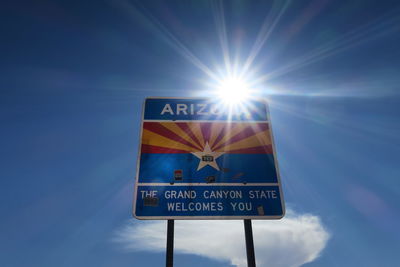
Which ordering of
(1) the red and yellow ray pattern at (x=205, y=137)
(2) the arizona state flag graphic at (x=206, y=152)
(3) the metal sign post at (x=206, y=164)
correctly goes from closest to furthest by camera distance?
(3) the metal sign post at (x=206, y=164) < (2) the arizona state flag graphic at (x=206, y=152) < (1) the red and yellow ray pattern at (x=205, y=137)

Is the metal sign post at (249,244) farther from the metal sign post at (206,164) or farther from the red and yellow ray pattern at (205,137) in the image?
the red and yellow ray pattern at (205,137)

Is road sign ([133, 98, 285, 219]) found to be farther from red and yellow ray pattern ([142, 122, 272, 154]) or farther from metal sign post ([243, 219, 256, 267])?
metal sign post ([243, 219, 256, 267])

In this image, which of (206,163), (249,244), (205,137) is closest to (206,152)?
(206,163)

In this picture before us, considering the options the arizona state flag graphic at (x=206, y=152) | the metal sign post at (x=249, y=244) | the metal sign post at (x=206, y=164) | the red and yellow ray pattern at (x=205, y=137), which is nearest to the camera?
the metal sign post at (x=249, y=244)

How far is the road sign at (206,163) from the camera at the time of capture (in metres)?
3.28

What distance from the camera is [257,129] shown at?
4039mm

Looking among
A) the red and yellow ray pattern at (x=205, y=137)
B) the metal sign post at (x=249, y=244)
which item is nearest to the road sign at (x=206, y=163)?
the red and yellow ray pattern at (x=205, y=137)

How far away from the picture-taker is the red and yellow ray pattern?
3773 millimetres

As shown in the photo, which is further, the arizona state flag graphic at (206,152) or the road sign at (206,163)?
the arizona state flag graphic at (206,152)

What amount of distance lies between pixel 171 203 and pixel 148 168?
67 cm

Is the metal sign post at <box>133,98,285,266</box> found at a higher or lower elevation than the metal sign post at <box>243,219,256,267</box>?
higher

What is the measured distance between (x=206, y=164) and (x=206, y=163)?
2 centimetres

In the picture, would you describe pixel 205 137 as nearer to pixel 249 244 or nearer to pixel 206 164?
pixel 206 164

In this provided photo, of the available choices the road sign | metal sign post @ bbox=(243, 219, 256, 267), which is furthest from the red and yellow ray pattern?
metal sign post @ bbox=(243, 219, 256, 267)
